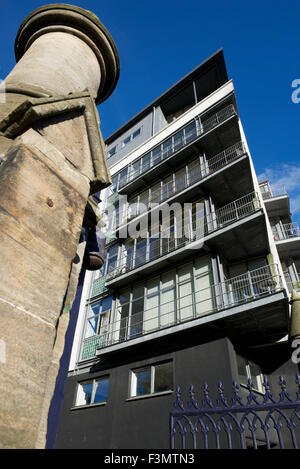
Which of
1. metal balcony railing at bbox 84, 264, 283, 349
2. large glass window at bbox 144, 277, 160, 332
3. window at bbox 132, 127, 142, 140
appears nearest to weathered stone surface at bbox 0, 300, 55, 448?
metal balcony railing at bbox 84, 264, 283, 349

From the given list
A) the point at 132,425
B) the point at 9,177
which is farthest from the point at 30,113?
the point at 132,425

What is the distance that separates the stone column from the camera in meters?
1.45

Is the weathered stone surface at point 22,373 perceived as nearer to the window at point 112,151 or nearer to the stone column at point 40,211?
the stone column at point 40,211

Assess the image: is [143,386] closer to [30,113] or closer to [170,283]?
[170,283]

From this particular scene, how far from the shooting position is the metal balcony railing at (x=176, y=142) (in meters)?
16.7

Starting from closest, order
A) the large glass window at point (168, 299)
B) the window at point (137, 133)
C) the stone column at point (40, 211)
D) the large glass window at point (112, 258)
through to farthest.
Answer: the stone column at point (40, 211), the large glass window at point (168, 299), the large glass window at point (112, 258), the window at point (137, 133)

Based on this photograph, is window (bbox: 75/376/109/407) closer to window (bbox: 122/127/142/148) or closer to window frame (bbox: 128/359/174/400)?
window frame (bbox: 128/359/174/400)

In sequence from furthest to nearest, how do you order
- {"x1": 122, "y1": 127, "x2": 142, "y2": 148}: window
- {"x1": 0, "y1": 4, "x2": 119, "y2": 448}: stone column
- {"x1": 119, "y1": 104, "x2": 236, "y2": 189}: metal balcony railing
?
1. {"x1": 122, "y1": 127, "x2": 142, "y2": 148}: window
2. {"x1": 119, "y1": 104, "x2": 236, "y2": 189}: metal balcony railing
3. {"x1": 0, "y1": 4, "x2": 119, "y2": 448}: stone column

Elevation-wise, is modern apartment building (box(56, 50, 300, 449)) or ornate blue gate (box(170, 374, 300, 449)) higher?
modern apartment building (box(56, 50, 300, 449))

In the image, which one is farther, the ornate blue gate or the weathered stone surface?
the ornate blue gate

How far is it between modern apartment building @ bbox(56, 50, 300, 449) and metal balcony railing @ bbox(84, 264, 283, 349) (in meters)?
0.06

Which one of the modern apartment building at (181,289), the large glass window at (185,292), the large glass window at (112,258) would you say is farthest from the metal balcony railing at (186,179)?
the large glass window at (185,292)

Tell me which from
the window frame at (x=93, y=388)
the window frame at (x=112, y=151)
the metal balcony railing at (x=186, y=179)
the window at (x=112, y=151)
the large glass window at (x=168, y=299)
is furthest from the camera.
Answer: the window at (x=112, y=151)

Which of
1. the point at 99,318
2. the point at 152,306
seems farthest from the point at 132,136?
the point at 152,306
